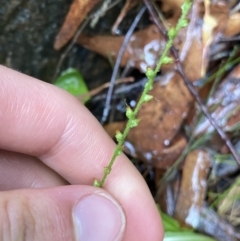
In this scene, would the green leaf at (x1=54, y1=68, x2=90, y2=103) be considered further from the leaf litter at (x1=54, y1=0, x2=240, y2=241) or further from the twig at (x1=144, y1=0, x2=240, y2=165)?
the twig at (x1=144, y1=0, x2=240, y2=165)

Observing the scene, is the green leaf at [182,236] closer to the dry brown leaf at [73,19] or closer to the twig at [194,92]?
the twig at [194,92]

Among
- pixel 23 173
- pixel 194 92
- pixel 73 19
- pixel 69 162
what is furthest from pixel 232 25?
pixel 23 173

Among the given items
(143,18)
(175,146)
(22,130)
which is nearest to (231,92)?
(175,146)

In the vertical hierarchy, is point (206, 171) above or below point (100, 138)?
below

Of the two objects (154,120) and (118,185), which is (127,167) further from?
(154,120)

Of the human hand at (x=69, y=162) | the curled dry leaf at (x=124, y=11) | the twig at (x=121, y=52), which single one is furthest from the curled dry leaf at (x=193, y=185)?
the curled dry leaf at (x=124, y=11)
